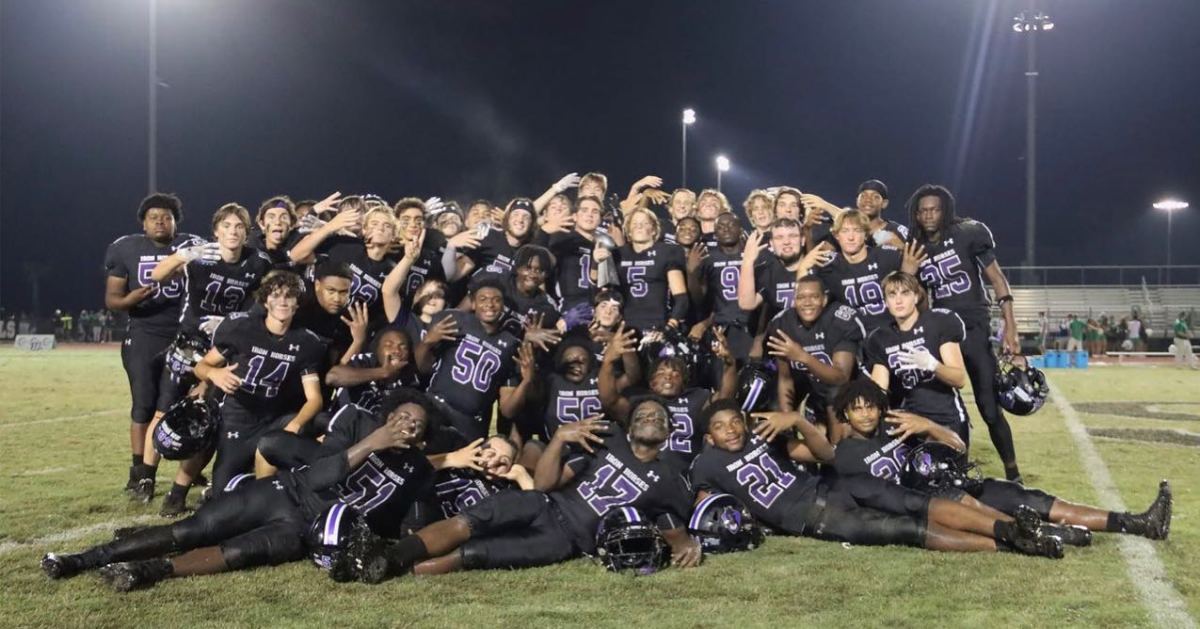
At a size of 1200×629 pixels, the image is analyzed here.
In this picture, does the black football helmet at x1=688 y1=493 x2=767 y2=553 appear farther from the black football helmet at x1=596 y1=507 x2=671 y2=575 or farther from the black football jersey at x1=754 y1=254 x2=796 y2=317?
the black football jersey at x1=754 y1=254 x2=796 y2=317

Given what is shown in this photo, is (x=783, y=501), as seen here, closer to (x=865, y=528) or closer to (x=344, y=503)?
(x=865, y=528)

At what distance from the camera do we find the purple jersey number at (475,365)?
610cm

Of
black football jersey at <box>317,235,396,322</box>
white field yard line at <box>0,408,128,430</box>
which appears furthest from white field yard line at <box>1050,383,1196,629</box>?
white field yard line at <box>0,408,128,430</box>

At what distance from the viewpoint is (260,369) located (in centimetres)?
582

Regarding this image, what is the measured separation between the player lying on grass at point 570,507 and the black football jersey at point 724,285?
1.87 m

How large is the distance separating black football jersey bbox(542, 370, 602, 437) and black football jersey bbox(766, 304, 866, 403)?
4.17ft

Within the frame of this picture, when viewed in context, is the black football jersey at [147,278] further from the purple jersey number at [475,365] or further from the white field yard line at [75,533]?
the purple jersey number at [475,365]

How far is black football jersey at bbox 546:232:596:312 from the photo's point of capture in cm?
730

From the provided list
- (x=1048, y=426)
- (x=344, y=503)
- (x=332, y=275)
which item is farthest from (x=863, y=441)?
(x=1048, y=426)

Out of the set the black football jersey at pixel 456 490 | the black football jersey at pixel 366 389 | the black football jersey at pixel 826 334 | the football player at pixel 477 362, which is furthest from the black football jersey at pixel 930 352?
the black football jersey at pixel 366 389

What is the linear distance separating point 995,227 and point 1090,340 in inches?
1232

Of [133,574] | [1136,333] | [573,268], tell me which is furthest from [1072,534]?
[1136,333]

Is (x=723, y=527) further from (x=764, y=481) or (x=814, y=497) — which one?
(x=814, y=497)

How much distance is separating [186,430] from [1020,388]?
5261 millimetres
